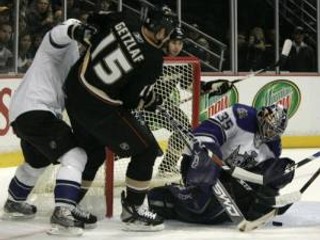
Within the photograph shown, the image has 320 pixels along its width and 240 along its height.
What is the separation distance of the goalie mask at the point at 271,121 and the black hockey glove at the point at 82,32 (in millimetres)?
Answer: 836

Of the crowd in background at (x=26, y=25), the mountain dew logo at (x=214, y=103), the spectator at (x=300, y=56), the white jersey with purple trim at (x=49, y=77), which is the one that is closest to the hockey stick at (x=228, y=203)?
the white jersey with purple trim at (x=49, y=77)

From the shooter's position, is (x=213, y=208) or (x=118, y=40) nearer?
(x=118, y=40)

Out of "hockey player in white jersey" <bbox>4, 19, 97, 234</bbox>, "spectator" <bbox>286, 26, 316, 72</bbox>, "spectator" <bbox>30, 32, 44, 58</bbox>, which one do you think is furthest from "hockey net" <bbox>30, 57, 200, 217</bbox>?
"spectator" <bbox>286, 26, 316, 72</bbox>

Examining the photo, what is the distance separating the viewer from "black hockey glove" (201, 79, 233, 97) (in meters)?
4.02

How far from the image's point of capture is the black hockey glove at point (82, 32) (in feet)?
10.2

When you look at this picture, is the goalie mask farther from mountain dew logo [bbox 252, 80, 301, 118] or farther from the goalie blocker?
mountain dew logo [bbox 252, 80, 301, 118]

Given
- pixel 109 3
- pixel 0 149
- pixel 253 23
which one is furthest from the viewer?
pixel 253 23

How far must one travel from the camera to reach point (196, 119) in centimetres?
405

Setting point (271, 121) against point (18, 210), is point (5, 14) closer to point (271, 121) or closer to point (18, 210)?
point (18, 210)

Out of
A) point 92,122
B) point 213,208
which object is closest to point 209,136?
point 213,208

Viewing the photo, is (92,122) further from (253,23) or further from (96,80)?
(253,23)

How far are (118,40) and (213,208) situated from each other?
0.86m

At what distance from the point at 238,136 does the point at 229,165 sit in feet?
0.52

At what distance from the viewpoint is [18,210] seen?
3465 mm
